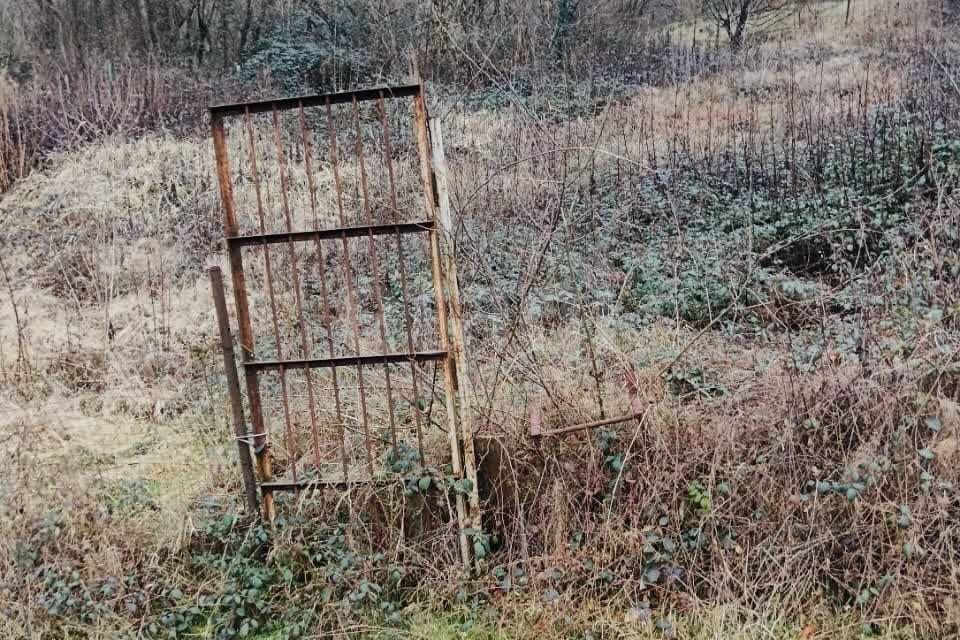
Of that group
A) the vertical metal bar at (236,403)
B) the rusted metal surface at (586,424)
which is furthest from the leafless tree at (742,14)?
the vertical metal bar at (236,403)

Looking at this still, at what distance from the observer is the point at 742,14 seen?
1266 centimetres

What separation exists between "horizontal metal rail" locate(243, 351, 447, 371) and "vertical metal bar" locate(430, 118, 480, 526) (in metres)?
0.10

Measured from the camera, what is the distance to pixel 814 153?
21.2 ft

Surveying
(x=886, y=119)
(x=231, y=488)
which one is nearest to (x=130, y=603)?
(x=231, y=488)

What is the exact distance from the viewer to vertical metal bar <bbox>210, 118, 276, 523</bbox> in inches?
132

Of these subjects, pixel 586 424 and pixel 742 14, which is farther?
pixel 742 14

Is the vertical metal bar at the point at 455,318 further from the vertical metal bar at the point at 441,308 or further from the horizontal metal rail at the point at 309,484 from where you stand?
the horizontal metal rail at the point at 309,484

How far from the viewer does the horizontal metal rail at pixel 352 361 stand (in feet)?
10.9

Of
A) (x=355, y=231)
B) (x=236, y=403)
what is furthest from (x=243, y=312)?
(x=355, y=231)

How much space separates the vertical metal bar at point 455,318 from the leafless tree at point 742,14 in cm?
1050

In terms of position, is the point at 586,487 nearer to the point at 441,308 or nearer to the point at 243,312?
the point at 441,308

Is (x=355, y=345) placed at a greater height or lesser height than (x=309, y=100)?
lesser

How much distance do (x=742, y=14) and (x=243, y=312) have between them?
11.9 m

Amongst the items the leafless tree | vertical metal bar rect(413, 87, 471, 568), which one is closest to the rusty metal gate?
vertical metal bar rect(413, 87, 471, 568)
